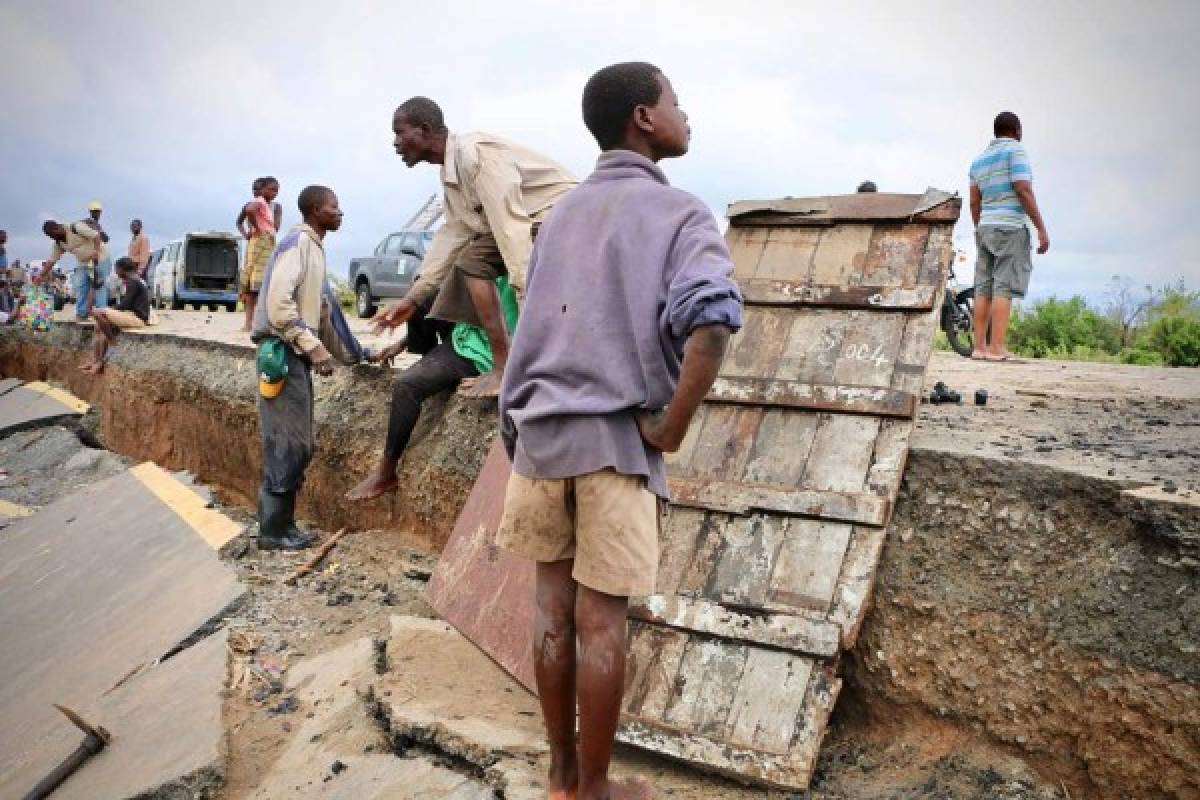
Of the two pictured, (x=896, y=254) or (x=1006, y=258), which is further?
(x=1006, y=258)

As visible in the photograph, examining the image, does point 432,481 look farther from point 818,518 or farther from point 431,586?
point 818,518

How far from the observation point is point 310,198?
5.21 metres

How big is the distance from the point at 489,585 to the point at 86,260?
1192 cm

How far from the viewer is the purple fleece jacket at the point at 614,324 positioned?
215 centimetres

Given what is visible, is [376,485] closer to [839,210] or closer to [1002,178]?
[839,210]

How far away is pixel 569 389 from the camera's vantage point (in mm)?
2186

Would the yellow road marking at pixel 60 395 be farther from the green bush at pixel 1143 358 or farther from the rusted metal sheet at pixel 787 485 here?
the green bush at pixel 1143 358

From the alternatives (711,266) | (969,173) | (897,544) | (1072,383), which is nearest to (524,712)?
(897,544)

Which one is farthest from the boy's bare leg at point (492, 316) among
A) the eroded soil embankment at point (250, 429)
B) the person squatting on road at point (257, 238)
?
the person squatting on road at point (257, 238)

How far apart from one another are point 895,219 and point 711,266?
74.0 inches

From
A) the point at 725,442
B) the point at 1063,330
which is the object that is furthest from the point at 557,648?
the point at 1063,330

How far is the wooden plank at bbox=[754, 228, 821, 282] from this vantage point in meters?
3.75

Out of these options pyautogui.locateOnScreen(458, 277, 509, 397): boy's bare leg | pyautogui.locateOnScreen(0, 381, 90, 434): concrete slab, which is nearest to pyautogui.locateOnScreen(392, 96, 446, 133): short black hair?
pyautogui.locateOnScreen(458, 277, 509, 397): boy's bare leg

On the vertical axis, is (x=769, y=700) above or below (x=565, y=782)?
above
